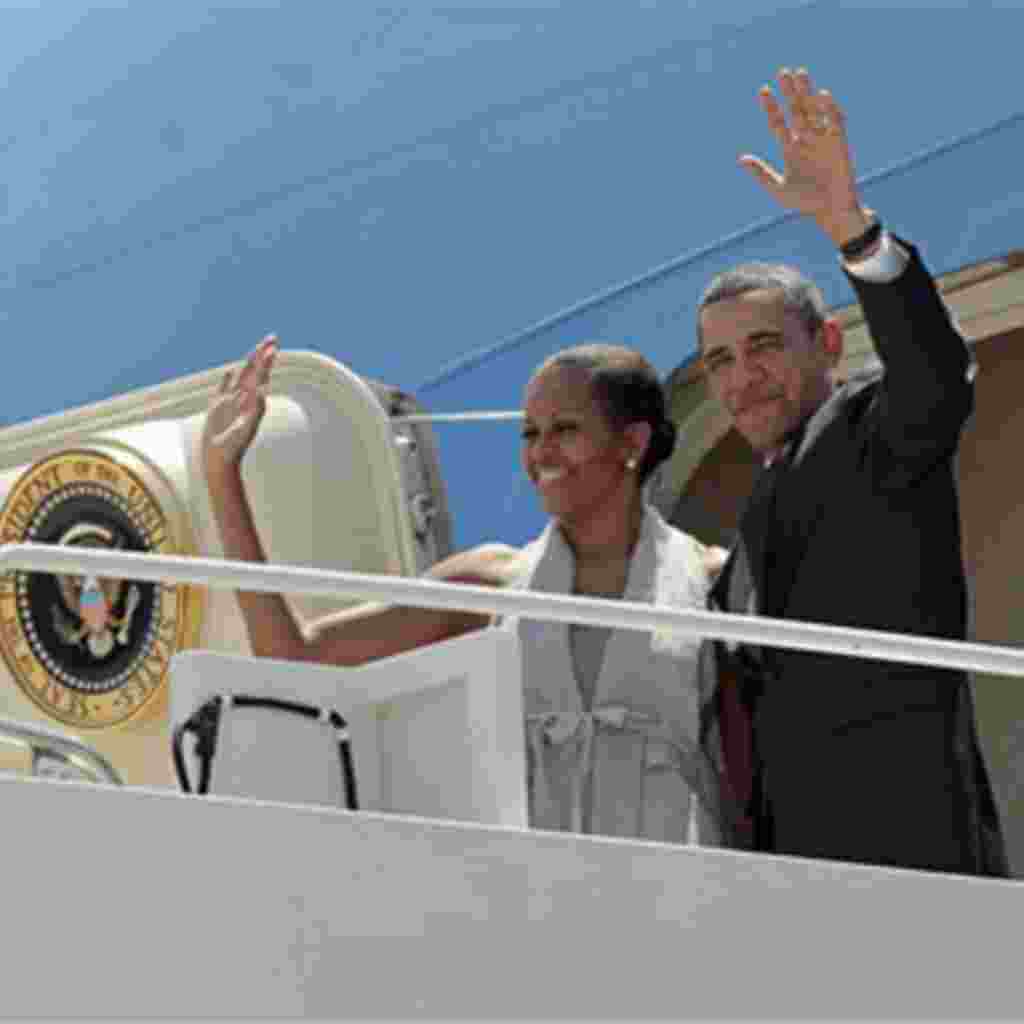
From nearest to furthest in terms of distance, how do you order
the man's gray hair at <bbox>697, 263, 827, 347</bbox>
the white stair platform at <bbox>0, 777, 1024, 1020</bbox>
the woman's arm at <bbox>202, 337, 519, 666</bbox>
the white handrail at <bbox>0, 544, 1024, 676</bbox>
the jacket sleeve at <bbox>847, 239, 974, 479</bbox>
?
the white stair platform at <bbox>0, 777, 1024, 1020</bbox>
the white handrail at <bbox>0, 544, 1024, 676</bbox>
the jacket sleeve at <bbox>847, 239, 974, 479</bbox>
the man's gray hair at <bbox>697, 263, 827, 347</bbox>
the woman's arm at <bbox>202, 337, 519, 666</bbox>

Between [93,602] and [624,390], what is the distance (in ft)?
6.88

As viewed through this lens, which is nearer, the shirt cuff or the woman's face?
the shirt cuff

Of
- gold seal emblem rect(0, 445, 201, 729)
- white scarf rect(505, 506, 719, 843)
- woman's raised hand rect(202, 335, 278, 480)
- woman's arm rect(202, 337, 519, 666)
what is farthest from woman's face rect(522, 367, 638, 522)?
gold seal emblem rect(0, 445, 201, 729)

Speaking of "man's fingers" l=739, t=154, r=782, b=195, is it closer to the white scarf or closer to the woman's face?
the woman's face

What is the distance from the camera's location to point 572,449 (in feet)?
16.8

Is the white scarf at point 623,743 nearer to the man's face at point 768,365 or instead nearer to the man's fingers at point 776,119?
→ the man's face at point 768,365

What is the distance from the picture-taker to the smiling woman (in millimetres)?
4777

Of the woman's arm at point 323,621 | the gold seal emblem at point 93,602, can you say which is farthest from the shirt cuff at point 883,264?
the gold seal emblem at point 93,602

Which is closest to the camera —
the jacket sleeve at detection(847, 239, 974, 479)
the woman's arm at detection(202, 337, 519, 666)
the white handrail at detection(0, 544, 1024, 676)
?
the white handrail at detection(0, 544, 1024, 676)

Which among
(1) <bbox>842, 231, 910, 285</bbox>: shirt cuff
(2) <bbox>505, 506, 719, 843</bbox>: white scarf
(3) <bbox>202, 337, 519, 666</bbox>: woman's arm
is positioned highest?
(1) <bbox>842, 231, 910, 285</bbox>: shirt cuff

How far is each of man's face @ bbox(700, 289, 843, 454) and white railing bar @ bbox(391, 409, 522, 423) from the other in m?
2.22

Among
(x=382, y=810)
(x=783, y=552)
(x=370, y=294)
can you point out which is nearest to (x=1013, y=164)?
(x=370, y=294)

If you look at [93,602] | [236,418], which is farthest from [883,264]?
[93,602]

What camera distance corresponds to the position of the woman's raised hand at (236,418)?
5414 millimetres
